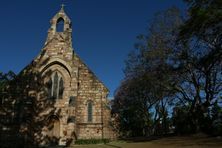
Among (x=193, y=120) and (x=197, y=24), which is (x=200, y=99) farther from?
(x=197, y=24)

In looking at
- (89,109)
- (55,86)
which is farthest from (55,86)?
(89,109)

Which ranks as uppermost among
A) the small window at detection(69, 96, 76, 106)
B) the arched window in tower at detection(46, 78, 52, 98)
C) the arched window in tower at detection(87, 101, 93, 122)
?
the arched window in tower at detection(46, 78, 52, 98)

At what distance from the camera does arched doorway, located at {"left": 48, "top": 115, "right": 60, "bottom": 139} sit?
2416 cm

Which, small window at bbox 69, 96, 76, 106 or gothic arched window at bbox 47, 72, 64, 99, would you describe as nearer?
small window at bbox 69, 96, 76, 106

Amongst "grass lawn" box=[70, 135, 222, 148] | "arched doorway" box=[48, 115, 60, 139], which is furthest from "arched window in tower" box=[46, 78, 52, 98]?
"grass lawn" box=[70, 135, 222, 148]

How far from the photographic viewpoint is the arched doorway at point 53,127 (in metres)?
24.2

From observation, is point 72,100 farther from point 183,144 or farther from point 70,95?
point 183,144

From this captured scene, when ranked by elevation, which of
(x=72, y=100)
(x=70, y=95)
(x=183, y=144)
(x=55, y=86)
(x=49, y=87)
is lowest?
Answer: (x=183, y=144)

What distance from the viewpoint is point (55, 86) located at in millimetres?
25812

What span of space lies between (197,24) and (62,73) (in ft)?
48.5

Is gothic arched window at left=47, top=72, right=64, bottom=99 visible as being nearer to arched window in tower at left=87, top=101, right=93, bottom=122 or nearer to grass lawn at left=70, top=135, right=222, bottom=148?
arched window in tower at left=87, top=101, right=93, bottom=122

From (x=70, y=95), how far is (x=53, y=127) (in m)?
3.73

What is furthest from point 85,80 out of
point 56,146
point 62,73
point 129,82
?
point 129,82

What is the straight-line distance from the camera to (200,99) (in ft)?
81.8
